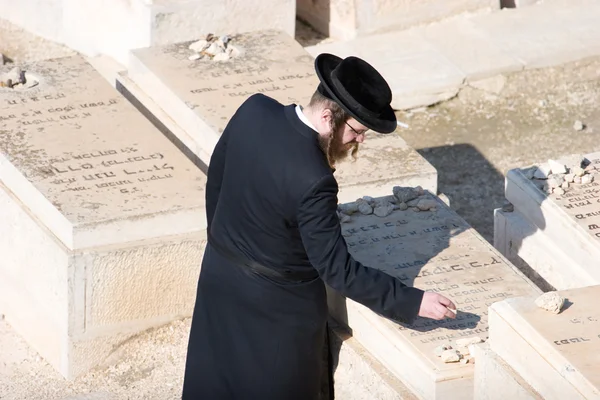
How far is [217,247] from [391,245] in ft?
2.88

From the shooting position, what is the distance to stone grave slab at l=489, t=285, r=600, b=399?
12.8 ft

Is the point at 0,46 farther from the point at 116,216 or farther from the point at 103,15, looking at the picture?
the point at 116,216

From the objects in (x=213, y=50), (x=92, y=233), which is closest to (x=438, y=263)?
(x=92, y=233)

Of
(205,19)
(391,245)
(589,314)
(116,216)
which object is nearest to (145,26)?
(205,19)

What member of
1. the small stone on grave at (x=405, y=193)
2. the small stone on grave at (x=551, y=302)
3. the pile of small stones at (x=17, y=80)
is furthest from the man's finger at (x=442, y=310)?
the pile of small stones at (x=17, y=80)

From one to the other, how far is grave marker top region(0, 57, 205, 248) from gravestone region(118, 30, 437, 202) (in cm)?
22

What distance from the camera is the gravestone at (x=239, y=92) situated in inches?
233

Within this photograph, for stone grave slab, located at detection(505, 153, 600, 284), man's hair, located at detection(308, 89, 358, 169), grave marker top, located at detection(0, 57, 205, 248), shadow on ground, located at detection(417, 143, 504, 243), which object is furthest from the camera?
shadow on ground, located at detection(417, 143, 504, 243)

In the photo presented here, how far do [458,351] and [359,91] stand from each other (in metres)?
0.98

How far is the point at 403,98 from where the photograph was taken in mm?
8141

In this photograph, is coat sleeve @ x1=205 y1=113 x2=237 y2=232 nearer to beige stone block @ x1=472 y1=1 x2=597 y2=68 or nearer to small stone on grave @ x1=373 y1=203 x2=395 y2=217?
small stone on grave @ x1=373 y1=203 x2=395 y2=217

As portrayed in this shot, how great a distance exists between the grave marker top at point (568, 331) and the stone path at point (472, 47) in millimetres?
3992

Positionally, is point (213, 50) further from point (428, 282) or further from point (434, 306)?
point (434, 306)

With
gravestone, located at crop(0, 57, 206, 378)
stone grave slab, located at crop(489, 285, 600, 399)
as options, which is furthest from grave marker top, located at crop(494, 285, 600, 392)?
gravestone, located at crop(0, 57, 206, 378)
